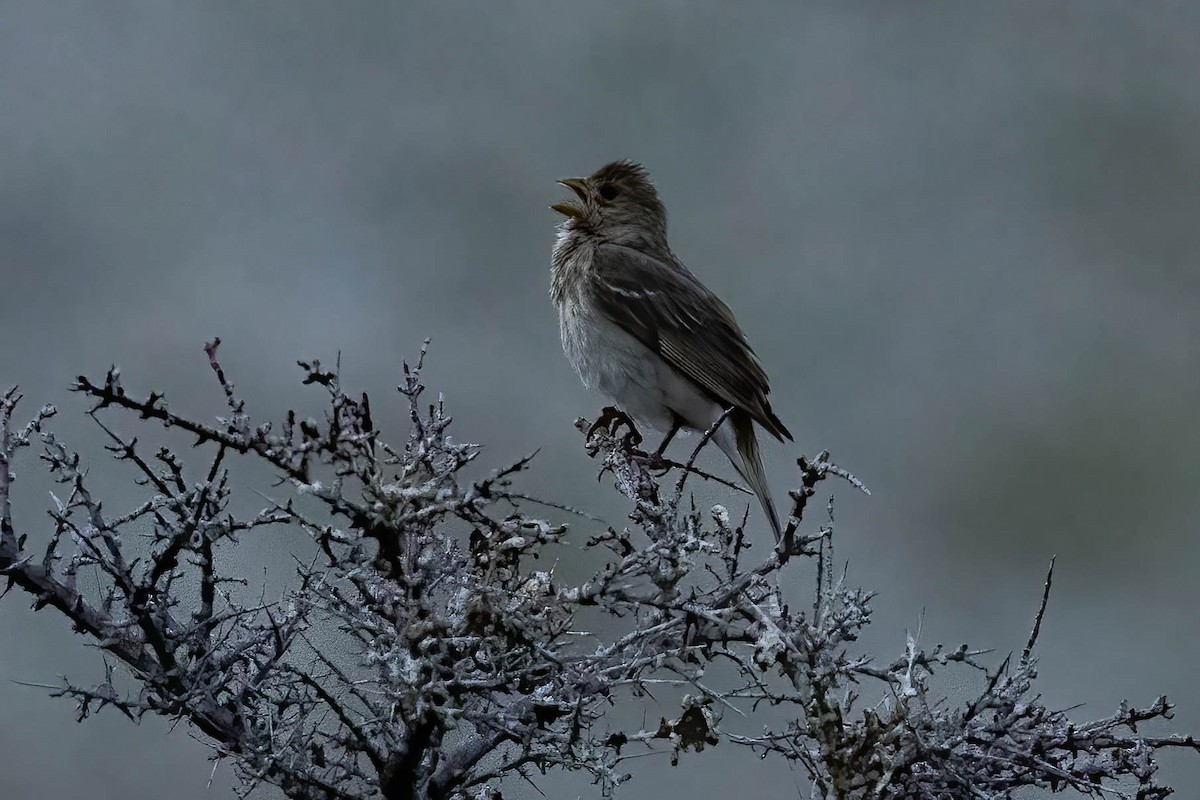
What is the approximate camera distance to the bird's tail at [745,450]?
185 inches

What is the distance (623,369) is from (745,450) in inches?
26.0

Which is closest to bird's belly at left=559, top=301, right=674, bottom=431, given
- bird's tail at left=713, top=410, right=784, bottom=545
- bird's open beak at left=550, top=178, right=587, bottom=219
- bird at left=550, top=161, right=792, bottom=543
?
bird at left=550, top=161, right=792, bottom=543

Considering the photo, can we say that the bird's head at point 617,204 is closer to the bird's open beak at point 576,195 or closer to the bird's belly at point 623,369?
the bird's open beak at point 576,195

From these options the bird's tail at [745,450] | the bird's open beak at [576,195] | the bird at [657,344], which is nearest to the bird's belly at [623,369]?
the bird at [657,344]

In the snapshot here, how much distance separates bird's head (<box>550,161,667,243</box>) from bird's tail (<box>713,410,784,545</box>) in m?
1.33

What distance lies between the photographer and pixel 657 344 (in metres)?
5.08

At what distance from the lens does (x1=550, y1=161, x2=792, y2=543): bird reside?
4840 mm

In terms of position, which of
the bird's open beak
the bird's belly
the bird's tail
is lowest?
the bird's tail

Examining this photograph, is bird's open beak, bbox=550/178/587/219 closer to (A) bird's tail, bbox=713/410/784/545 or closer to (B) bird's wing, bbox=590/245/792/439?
(B) bird's wing, bbox=590/245/792/439

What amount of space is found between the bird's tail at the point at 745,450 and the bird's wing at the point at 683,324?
0.28 ft

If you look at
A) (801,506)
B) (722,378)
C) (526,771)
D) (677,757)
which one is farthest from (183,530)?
(722,378)

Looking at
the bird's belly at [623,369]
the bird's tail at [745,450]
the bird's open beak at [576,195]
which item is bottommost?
the bird's tail at [745,450]

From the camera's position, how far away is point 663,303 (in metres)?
5.29

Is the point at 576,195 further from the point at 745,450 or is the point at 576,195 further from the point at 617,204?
the point at 745,450
